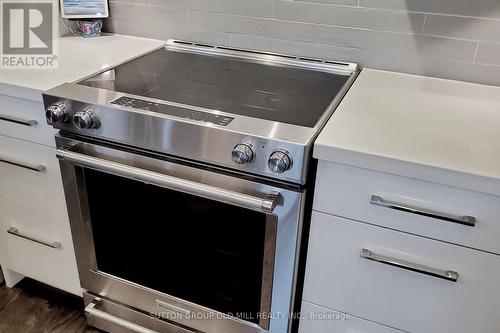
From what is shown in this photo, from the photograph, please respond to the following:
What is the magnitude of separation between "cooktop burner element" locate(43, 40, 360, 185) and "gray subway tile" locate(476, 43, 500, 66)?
1.19 feet

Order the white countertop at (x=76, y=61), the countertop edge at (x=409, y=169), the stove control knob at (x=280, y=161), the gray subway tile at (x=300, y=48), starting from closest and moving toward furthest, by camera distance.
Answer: the countertop edge at (x=409, y=169), the stove control knob at (x=280, y=161), the white countertop at (x=76, y=61), the gray subway tile at (x=300, y=48)

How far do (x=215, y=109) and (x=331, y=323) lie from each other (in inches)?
25.8

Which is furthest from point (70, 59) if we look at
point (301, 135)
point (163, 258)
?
point (301, 135)

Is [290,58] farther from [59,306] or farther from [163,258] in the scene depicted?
[59,306]

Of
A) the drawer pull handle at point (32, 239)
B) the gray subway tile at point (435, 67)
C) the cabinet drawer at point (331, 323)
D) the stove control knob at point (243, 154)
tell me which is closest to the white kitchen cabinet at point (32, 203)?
the drawer pull handle at point (32, 239)

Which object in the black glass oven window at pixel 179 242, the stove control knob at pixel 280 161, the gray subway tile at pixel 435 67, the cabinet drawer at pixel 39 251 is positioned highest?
the gray subway tile at pixel 435 67

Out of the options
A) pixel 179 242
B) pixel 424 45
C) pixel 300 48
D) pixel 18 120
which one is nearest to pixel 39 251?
pixel 18 120

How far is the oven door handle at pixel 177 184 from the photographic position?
3.38 feet

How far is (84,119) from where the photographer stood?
1140mm

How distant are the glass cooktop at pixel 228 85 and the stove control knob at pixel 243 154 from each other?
0.09 metres

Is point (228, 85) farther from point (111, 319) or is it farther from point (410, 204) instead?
point (111, 319)

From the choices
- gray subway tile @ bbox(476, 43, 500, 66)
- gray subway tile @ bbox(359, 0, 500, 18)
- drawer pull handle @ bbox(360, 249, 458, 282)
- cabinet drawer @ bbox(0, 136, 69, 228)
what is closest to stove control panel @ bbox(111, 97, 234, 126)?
cabinet drawer @ bbox(0, 136, 69, 228)

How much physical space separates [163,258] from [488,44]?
117 centimetres

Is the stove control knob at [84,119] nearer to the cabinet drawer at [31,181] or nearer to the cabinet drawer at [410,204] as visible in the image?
the cabinet drawer at [31,181]
